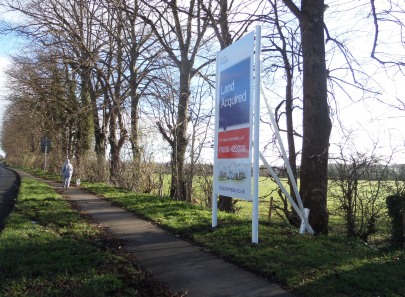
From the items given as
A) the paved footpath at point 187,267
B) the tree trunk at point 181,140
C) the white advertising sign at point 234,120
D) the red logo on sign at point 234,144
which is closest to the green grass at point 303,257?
the paved footpath at point 187,267

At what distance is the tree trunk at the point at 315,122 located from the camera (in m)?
9.22

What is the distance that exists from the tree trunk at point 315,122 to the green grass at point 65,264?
4449 millimetres

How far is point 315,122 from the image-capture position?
938 centimetres

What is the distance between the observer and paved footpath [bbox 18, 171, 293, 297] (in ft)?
16.9

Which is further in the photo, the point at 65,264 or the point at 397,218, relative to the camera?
the point at 397,218

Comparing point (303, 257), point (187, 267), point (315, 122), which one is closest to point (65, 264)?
point (187, 267)

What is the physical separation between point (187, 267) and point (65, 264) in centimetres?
178

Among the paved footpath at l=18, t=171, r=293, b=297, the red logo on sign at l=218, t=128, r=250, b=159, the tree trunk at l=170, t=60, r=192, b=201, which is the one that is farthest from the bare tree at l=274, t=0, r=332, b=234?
the tree trunk at l=170, t=60, r=192, b=201

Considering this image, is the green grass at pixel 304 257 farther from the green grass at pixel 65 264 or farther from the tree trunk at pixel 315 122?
the green grass at pixel 65 264

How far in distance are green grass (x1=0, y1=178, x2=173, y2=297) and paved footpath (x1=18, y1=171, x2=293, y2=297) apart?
0.93ft

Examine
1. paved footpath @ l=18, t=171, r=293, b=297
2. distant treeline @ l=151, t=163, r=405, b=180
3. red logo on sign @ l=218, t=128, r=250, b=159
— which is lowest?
paved footpath @ l=18, t=171, r=293, b=297

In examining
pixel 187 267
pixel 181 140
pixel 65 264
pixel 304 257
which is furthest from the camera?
pixel 181 140

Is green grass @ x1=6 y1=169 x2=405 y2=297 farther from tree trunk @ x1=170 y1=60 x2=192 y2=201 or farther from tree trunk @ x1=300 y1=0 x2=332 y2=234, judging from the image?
tree trunk @ x1=170 y1=60 x2=192 y2=201

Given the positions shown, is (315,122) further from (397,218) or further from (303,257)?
(303,257)
